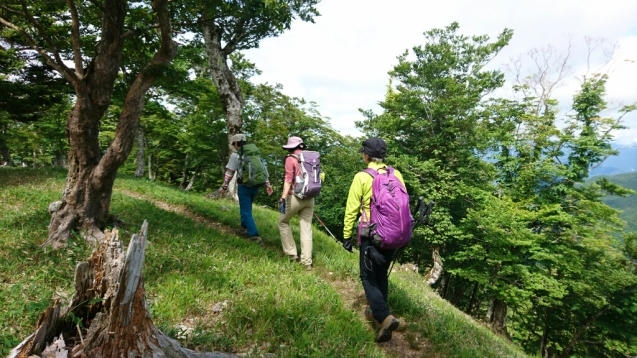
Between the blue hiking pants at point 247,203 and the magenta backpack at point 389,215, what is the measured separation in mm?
Answer: 3611

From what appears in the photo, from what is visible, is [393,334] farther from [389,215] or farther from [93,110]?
[93,110]

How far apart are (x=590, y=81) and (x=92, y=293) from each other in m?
22.8

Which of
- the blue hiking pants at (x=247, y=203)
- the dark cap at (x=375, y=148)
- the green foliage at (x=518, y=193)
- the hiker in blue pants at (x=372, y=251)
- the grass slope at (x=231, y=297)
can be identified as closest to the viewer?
the grass slope at (x=231, y=297)

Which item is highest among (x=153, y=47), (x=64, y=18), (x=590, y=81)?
(x=590, y=81)

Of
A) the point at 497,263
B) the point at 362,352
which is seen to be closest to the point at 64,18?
the point at 362,352

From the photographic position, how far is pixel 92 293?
230 centimetres

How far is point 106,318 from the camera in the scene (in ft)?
7.09

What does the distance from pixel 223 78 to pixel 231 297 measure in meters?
10.0

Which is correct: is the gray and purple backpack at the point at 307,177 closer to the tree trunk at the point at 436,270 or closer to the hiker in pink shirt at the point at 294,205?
the hiker in pink shirt at the point at 294,205

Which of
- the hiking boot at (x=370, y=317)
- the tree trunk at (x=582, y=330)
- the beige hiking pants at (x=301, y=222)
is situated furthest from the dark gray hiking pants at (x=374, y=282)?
the tree trunk at (x=582, y=330)

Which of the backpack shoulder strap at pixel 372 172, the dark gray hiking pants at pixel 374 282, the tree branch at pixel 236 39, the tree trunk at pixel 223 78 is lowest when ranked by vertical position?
the dark gray hiking pants at pixel 374 282

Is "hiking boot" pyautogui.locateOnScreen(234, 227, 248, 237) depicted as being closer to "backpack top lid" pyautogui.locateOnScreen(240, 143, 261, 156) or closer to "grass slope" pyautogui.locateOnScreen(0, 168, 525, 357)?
"grass slope" pyautogui.locateOnScreen(0, 168, 525, 357)

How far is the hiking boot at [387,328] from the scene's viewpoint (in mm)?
3999

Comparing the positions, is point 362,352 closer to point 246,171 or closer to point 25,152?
point 246,171
